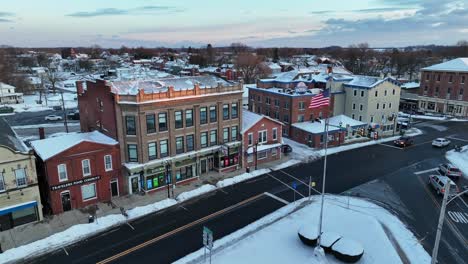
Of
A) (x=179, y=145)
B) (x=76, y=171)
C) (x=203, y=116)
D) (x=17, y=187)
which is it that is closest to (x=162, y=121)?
(x=179, y=145)

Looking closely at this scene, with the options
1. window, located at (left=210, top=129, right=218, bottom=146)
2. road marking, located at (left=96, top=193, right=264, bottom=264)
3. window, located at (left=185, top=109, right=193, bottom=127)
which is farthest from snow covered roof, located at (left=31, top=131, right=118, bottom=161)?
road marking, located at (left=96, top=193, right=264, bottom=264)

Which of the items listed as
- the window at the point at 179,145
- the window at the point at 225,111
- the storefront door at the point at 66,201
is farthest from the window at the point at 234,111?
the storefront door at the point at 66,201

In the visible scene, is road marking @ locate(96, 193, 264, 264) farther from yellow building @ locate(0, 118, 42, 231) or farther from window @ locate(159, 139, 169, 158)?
yellow building @ locate(0, 118, 42, 231)

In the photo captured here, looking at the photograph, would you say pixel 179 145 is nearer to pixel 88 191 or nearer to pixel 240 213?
pixel 88 191

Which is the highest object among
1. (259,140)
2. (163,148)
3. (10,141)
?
(10,141)

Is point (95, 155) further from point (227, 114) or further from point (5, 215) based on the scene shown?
point (227, 114)

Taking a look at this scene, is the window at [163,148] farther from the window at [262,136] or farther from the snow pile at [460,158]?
the snow pile at [460,158]
